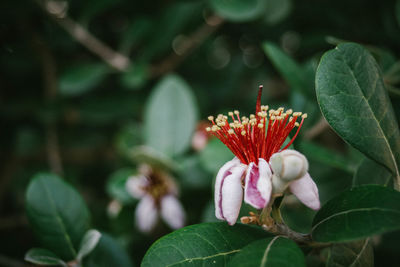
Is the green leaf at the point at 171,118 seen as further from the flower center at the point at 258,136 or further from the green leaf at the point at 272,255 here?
the green leaf at the point at 272,255

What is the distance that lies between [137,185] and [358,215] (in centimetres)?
90

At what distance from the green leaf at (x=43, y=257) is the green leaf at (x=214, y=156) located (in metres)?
0.51

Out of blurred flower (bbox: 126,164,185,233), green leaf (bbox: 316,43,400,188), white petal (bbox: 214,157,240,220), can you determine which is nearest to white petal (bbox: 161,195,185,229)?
blurred flower (bbox: 126,164,185,233)

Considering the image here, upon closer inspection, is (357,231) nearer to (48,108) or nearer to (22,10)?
(48,108)

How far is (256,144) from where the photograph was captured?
2.33ft

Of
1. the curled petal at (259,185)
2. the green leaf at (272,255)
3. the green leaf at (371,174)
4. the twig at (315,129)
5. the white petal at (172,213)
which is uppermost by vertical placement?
the curled petal at (259,185)

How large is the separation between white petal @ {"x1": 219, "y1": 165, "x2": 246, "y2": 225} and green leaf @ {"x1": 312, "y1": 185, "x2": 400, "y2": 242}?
156 mm

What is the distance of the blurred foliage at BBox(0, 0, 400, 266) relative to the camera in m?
1.41

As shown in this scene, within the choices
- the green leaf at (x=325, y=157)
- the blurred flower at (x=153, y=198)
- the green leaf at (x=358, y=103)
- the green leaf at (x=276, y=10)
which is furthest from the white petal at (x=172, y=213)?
the green leaf at (x=276, y=10)

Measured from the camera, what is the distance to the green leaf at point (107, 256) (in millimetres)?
938

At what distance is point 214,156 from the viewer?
116 cm

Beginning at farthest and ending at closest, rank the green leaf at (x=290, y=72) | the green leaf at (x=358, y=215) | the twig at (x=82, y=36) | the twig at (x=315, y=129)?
the twig at (x=82, y=36), the twig at (x=315, y=129), the green leaf at (x=290, y=72), the green leaf at (x=358, y=215)

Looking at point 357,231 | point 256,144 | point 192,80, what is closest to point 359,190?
point 357,231

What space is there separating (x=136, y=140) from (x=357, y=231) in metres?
1.22
